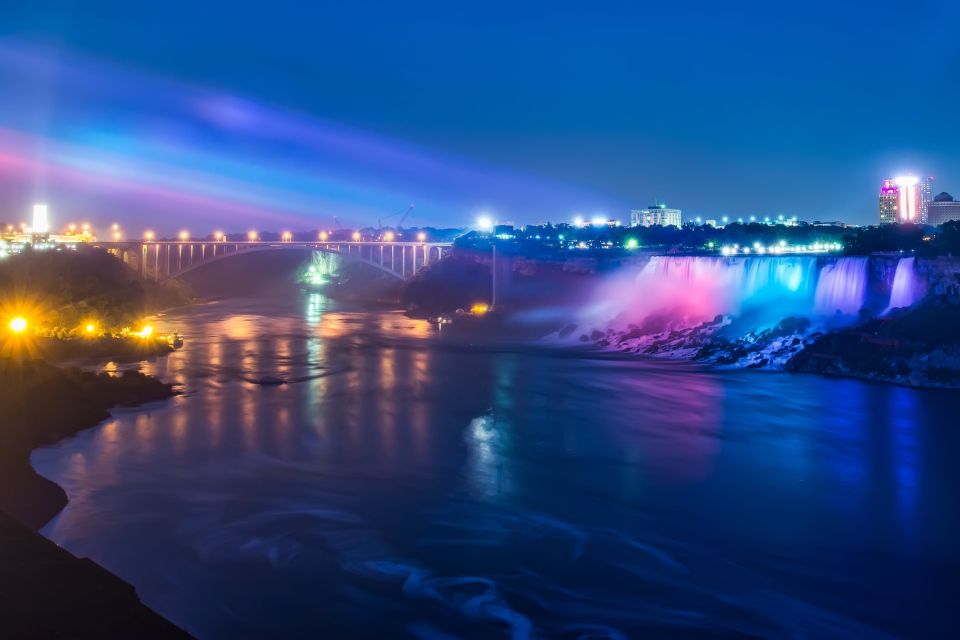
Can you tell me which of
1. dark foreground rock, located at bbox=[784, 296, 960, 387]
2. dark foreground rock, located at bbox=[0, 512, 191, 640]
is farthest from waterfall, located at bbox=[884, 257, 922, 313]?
dark foreground rock, located at bbox=[0, 512, 191, 640]

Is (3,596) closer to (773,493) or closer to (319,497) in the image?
(319,497)

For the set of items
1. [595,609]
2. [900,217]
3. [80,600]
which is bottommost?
[595,609]

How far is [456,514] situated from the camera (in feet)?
36.9

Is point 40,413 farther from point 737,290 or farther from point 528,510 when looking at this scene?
point 737,290

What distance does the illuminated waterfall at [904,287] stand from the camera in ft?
87.2

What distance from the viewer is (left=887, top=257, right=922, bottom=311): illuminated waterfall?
26.6 metres

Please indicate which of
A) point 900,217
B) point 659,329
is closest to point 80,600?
point 659,329

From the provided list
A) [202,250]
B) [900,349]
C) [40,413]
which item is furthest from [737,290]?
[202,250]

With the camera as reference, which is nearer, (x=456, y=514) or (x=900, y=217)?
(x=456, y=514)

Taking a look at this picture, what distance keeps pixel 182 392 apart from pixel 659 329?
19.8 meters

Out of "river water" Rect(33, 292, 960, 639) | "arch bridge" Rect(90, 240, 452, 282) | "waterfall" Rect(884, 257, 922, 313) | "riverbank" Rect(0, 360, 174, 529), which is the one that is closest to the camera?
"river water" Rect(33, 292, 960, 639)

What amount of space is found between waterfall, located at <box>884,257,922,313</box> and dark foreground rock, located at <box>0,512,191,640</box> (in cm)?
2603

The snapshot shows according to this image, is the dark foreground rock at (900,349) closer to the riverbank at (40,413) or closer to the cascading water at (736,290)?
the cascading water at (736,290)

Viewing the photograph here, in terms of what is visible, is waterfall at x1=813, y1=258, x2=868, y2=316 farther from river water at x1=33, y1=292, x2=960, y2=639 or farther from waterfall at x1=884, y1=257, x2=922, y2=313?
river water at x1=33, y1=292, x2=960, y2=639
